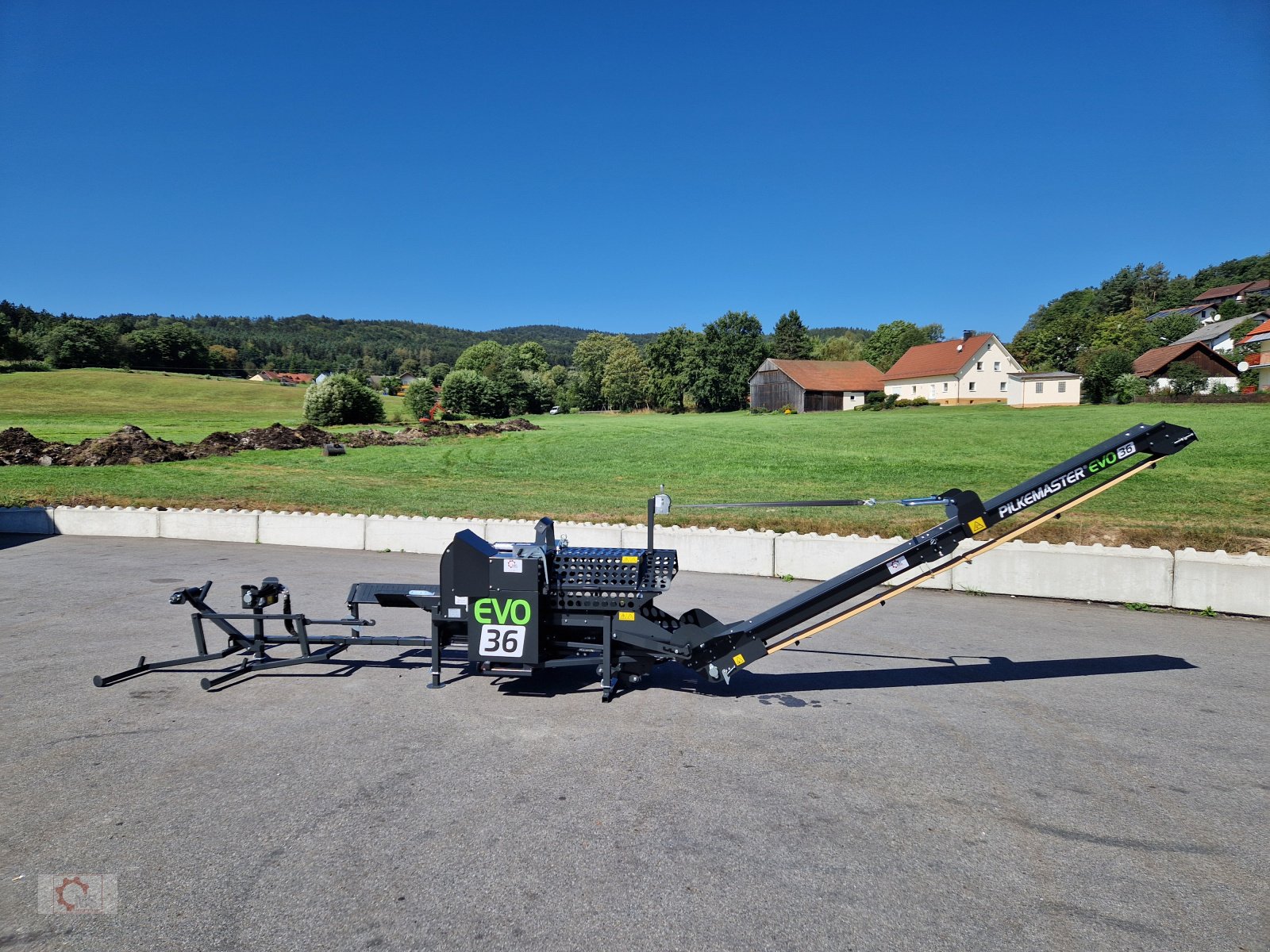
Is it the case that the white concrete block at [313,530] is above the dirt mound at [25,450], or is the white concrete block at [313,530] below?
below

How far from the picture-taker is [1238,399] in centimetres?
4728

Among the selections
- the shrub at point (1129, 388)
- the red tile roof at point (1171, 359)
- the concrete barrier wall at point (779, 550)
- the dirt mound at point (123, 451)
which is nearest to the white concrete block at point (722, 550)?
the concrete barrier wall at point (779, 550)

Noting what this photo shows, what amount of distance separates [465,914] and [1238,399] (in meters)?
59.4

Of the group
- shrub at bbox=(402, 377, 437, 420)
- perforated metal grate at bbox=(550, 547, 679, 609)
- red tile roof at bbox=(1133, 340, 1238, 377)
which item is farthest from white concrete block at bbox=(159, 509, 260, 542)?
red tile roof at bbox=(1133, 340, 1238, 377)

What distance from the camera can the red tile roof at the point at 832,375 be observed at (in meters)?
80.6

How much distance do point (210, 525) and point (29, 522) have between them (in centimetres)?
423

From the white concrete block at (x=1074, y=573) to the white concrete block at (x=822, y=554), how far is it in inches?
42.3

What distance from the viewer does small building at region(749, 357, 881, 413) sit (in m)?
79.8

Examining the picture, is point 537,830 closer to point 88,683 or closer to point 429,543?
point 88,683

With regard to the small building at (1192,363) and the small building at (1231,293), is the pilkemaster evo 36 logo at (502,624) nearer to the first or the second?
the small building at (1192,363)

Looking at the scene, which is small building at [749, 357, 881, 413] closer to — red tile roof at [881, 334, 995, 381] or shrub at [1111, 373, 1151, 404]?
red tile roof at [881, 334, 995, 381]

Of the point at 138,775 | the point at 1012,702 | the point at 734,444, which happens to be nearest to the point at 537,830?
the point at 138,775

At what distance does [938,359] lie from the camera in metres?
79.2

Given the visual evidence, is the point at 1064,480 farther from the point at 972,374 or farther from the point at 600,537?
the point at 972,374
